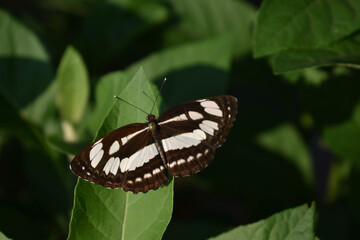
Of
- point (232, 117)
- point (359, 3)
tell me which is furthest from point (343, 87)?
point (232, 117)

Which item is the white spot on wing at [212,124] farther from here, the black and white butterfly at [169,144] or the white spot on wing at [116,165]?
the white spot on wing at [116,165]

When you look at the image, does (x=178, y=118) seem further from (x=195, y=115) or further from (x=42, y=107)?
(x=42, y=107)

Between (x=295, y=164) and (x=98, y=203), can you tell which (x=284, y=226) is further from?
(x=295, y=164)

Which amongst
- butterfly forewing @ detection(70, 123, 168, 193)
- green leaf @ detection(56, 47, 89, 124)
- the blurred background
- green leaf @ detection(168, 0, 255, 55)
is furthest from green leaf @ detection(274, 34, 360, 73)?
green leaf @ detection(168, 0, 255, 55)

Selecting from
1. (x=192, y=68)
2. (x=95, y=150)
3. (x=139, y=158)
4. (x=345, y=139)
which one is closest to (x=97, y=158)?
(x=95, y=150)

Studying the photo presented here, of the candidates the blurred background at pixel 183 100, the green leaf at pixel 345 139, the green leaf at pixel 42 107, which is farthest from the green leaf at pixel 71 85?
the green leaf at pixel 345 139

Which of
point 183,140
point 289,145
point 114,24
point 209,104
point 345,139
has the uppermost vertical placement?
point 114,24
